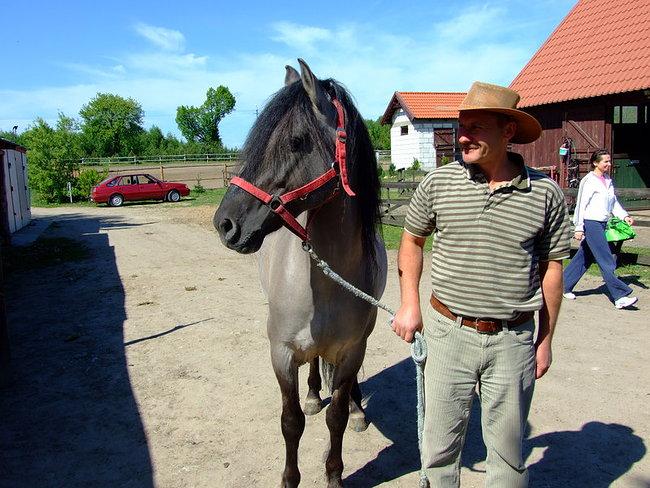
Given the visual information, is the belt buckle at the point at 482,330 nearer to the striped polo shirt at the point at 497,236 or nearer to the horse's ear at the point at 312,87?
the striped polo shirt at the point at 497,236

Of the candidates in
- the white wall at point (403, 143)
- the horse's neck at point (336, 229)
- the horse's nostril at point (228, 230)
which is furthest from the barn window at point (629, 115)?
the horse's nostril at point (228, 230)

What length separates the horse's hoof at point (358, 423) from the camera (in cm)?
361

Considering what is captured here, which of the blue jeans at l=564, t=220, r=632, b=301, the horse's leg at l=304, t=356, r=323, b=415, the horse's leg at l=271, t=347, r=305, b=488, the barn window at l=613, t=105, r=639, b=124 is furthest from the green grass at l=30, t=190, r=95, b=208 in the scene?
the horse's leg at l=271, t=347, r=305, b=488

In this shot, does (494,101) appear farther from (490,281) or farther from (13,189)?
(13,189)

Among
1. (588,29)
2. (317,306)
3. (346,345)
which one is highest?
(588,29)

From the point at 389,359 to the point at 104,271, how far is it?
629cm

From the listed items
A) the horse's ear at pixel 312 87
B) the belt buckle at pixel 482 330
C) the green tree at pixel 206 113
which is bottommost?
the belt buckle at pixel 482 330

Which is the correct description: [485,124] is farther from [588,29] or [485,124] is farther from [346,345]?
[588,29]

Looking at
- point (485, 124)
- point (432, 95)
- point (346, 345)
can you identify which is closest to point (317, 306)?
point (346, 345)

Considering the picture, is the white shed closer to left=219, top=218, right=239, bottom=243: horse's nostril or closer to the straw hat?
left=219, top=218, right=239, bottom=243: horse's nostril

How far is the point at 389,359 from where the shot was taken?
4.80 m

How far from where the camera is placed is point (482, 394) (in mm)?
2156

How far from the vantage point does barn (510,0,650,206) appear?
13445 millimetres

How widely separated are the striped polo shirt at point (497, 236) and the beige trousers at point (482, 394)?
116 millimetres
